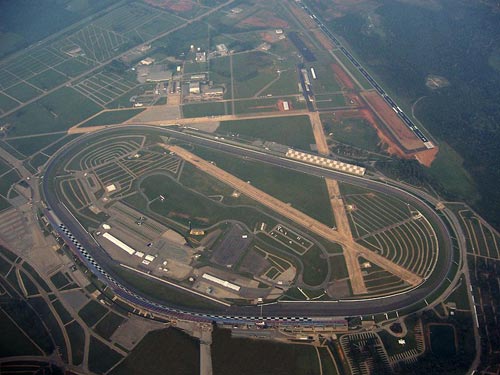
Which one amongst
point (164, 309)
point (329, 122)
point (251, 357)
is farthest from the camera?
point (329, 122)

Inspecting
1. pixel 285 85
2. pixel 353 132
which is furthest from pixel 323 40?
pixel 353 132

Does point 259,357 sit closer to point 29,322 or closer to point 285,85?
point 29,322

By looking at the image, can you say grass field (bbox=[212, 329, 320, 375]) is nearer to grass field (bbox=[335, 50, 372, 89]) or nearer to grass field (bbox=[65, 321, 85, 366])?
grass field (bbox=[65, 321, 85, 366])

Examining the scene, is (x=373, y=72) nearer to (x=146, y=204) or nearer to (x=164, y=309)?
(x=146, y=204)

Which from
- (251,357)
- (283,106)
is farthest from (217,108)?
(251,357)

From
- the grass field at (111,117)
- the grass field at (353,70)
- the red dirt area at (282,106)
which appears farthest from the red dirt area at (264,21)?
the grass field at (111,117)

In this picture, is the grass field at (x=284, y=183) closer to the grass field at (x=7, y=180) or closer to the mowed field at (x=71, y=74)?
the mowed field at (x=71, y=74)
